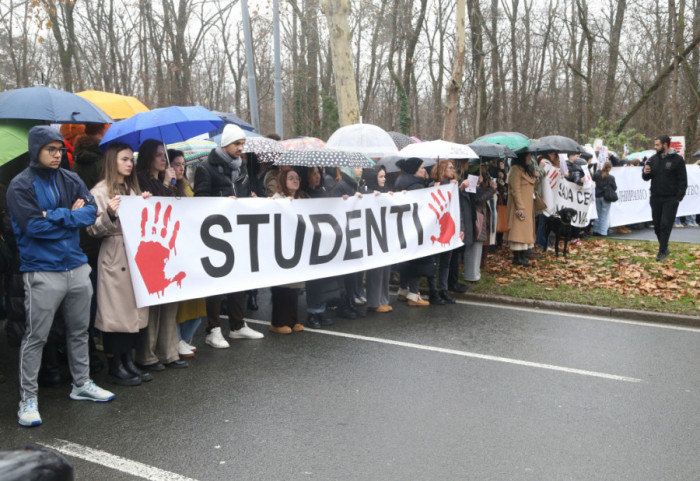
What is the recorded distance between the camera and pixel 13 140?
585 cm

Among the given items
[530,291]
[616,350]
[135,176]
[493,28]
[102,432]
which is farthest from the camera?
[493,28]

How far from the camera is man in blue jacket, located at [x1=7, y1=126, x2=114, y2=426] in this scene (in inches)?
178

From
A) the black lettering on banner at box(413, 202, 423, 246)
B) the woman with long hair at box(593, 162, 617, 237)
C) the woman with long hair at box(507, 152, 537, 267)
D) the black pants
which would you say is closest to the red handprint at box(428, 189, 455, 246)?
the black lettering on banner at box(413, 202, 423, 246)

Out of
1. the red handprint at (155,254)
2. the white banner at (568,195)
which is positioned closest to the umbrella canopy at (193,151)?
the red handprint at (155,254)

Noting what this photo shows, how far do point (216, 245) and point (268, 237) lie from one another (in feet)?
2.21

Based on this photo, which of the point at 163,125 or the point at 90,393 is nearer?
the point at 90,393

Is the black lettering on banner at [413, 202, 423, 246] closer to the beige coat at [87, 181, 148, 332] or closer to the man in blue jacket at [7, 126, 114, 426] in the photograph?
the beige coat at [87, 181, 148, 332]

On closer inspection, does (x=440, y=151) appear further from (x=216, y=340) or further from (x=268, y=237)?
(x=216, y=340)

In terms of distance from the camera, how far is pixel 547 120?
1791 inches

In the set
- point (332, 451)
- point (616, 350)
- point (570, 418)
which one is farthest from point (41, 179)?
point (616, 350)

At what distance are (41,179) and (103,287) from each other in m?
1.12

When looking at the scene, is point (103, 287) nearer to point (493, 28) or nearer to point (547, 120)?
point (493, 28)

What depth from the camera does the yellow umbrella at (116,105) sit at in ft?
28.6

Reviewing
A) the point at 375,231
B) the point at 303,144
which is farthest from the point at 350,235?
the point at 303,144
